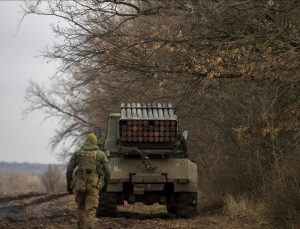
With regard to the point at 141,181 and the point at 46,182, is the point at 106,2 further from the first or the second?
the point at 46,182

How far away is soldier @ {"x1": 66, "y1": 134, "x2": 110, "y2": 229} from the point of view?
40.5ft

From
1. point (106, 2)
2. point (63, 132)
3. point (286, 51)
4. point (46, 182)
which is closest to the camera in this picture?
point (286, 51)

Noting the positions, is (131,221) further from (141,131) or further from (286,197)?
(286,197)

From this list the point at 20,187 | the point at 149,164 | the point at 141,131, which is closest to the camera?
the point at 149,164

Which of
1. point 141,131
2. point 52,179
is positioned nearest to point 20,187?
point 52,179

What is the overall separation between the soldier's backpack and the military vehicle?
3.74 metres

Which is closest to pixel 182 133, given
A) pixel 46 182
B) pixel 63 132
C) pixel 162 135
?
pixel 162 135

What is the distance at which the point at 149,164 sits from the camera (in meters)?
16.3

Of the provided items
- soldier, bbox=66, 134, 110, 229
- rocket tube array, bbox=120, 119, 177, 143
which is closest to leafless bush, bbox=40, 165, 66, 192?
rocket tube array, bbox=120, 119, 177, 143

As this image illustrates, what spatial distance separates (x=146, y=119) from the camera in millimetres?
16391

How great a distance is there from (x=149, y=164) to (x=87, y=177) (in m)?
4.10

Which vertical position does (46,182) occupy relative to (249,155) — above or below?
above

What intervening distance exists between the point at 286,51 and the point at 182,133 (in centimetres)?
465

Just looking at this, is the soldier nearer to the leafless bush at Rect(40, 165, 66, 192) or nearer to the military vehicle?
the military vehicle
